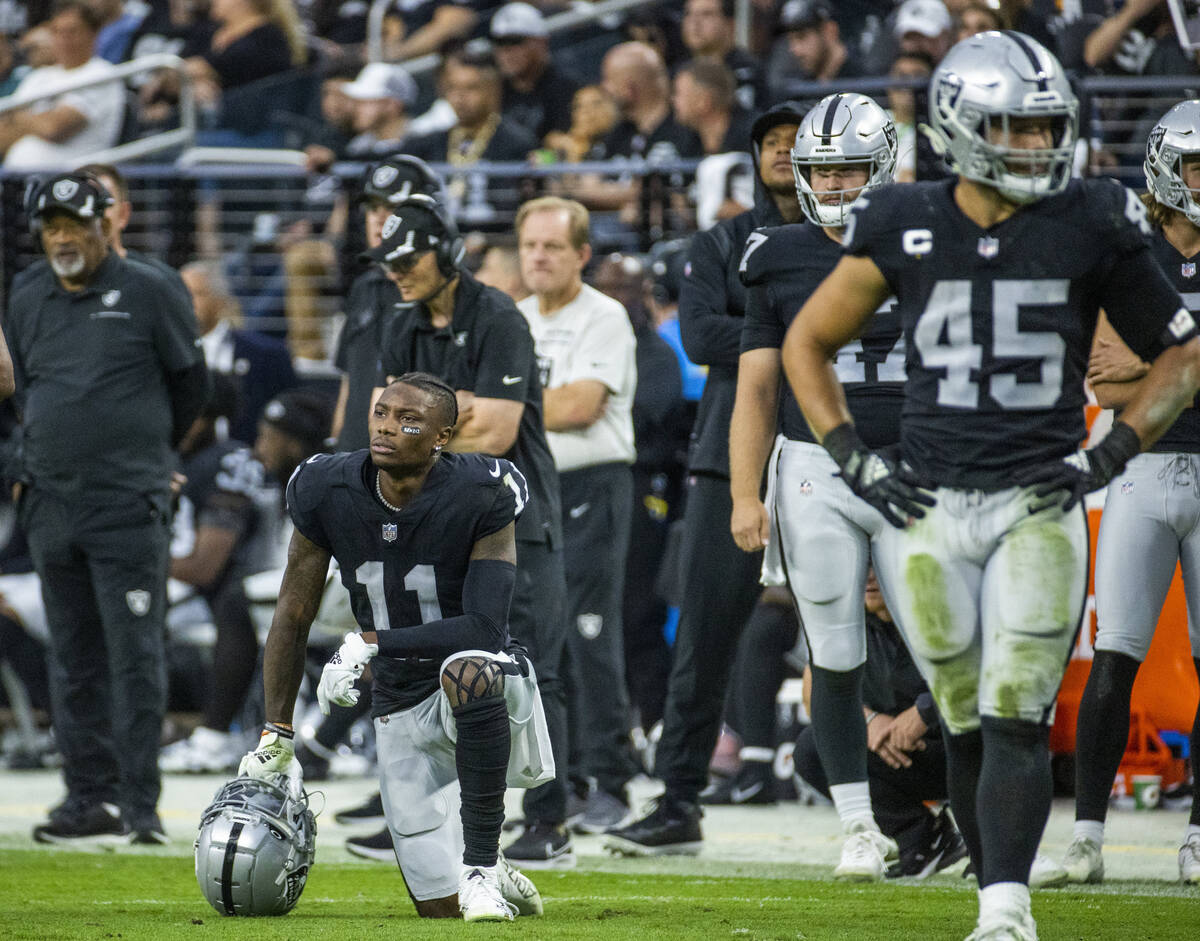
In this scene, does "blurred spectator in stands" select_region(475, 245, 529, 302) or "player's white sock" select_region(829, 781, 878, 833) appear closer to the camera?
"player's white sock" select_region(829, 781, 878, 833)

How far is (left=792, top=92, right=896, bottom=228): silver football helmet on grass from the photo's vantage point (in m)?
5.29

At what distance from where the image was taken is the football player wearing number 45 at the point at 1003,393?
12.9 feet

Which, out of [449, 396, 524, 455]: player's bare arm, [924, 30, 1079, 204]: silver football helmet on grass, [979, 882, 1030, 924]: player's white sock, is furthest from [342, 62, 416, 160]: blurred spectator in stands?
[979, 882, 1030, 924]: player's white sock

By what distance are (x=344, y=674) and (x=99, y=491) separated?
8.71 ft

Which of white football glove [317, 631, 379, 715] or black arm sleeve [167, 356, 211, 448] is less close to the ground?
black arm sleeve [167, 356, 211, 448]

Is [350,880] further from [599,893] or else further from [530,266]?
[530,266]

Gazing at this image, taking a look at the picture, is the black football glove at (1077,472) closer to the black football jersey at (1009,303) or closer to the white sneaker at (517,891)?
the black football jersey at (1009,303)

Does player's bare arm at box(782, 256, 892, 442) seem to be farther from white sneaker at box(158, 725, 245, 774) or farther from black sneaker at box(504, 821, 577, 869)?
white sneaker at box(158, 725, 245, 774)

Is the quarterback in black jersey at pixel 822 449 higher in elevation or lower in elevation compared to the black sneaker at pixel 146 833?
higher

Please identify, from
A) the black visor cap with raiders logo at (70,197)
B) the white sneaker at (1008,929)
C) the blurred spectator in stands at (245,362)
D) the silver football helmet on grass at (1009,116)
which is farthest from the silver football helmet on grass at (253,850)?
the blurred spectator in stands at (245,362)

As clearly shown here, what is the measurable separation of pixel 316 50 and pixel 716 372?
776 cm

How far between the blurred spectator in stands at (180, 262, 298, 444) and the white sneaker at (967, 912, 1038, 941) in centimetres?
714

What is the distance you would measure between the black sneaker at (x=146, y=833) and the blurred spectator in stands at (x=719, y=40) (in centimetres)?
602

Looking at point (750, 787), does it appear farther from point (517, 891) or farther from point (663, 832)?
point (517, 891)
